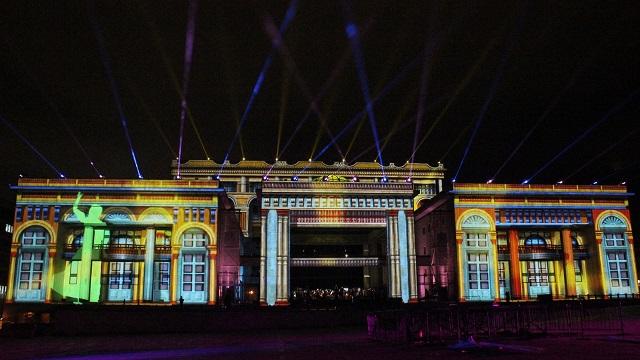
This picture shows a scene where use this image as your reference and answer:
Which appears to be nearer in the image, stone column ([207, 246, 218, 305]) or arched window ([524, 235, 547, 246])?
→ stone column ([207, 246, 218, 305])

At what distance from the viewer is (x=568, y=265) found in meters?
44.0

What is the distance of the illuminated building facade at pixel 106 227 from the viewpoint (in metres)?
40.1

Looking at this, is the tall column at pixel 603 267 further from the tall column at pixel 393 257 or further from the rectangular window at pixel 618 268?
the tall column at pixel 393 257

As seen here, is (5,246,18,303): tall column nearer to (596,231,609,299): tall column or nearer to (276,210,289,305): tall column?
(276,210,289,305): tall column

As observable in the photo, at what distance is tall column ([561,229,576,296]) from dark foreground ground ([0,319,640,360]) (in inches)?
633

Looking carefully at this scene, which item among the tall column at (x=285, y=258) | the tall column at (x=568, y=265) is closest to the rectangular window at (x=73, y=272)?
the tall column at (x=285, y=258)

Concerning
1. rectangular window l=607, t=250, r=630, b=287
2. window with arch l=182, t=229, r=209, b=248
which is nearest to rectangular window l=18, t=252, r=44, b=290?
window with arch l=182, t=229, r=209, b=248

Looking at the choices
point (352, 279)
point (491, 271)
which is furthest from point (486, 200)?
point (352, 279)

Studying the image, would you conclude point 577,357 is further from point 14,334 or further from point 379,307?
point 14,334

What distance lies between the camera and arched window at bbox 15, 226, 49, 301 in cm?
3962

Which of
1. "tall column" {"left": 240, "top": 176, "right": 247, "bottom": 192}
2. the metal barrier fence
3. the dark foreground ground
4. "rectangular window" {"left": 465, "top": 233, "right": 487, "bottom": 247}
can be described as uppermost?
"tall column" {"left": 240, "top": 176, "right": 247, "bottom": 192}

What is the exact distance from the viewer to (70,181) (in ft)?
134

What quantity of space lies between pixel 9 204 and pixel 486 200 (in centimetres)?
6037

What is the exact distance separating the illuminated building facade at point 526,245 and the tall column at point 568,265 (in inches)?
2.9
